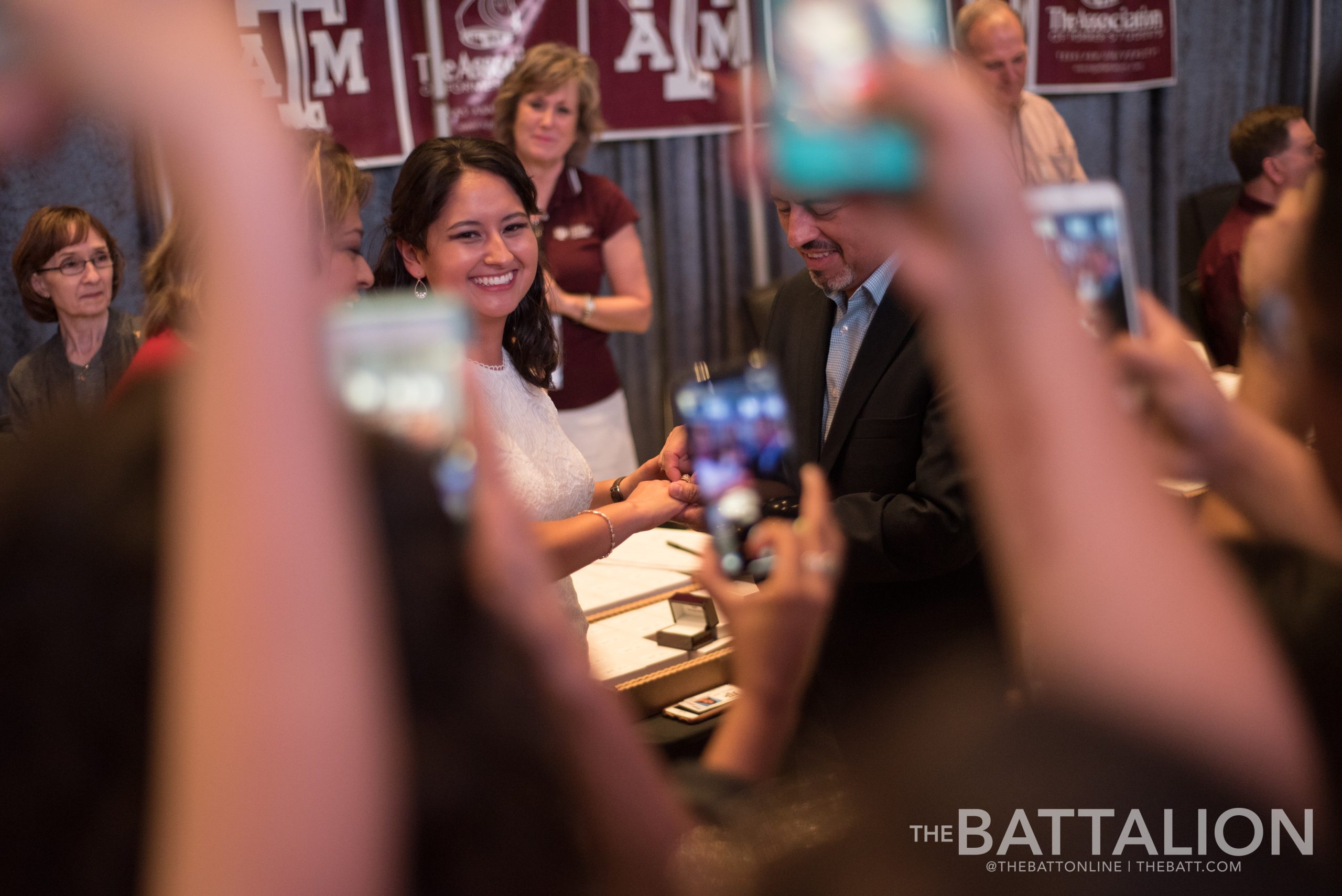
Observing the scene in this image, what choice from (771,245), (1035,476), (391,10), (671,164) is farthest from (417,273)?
(771,245)

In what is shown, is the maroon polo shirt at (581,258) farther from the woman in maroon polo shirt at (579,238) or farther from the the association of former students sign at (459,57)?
the the association of former students sign at (459,57)

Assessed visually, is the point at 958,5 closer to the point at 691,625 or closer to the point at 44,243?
the point at 44,243

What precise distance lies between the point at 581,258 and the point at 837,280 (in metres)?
1.53

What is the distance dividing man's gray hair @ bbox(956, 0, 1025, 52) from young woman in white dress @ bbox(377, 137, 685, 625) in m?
2.28

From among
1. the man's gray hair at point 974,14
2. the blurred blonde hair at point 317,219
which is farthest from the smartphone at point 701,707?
the man's gray hair at point 974,14

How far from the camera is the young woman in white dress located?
1869 mm

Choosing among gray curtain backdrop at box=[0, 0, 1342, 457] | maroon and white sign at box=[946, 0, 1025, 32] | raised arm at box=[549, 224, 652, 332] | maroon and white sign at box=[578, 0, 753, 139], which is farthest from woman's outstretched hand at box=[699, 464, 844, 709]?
maroon and white sign at box=[946, 0, 1025, 32]

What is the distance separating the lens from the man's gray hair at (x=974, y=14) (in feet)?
12.1

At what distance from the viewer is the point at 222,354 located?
361 mm

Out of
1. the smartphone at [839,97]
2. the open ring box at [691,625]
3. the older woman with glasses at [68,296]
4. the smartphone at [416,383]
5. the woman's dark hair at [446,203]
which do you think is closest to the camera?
the smartphone at [839,97]

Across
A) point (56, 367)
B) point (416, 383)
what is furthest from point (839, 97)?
point (56, 367)

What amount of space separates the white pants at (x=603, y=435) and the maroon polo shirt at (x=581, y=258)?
3 cm

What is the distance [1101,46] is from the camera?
530 centimetres

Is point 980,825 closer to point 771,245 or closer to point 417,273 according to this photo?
point 417,273
